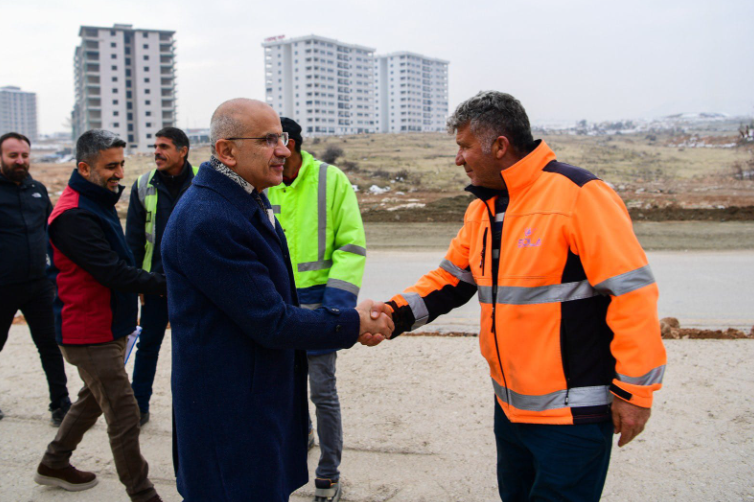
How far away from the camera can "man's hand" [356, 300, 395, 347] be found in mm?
2803

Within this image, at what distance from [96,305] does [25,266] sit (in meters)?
1.89

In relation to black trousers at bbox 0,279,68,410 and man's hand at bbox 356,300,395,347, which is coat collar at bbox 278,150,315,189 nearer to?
man's hand at bbox 356,300,395,347

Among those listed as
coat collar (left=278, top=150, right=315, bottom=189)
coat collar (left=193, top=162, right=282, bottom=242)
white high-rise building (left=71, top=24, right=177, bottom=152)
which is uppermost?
white high-rise building (left=71, top=24, right=177, bottom=152)

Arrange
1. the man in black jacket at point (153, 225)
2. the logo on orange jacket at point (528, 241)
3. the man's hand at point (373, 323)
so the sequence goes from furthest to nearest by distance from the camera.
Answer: the man in black jacket at point (153, 225), the man's hand at point (373, 323), the logo on orange jacket at point (528, 241)

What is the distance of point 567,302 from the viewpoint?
99.8 inches

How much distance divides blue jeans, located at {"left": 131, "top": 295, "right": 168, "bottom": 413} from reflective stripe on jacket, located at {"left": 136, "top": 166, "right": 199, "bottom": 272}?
0.30 m

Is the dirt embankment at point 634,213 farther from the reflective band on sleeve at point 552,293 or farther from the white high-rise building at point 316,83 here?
the white high-rise building at point 316,83

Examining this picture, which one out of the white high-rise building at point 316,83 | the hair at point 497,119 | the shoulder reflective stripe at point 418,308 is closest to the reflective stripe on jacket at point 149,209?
the shoulder reflective stripe at point 418,308

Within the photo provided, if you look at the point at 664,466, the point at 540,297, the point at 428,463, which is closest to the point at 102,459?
the point at 428,463

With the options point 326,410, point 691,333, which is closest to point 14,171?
point 326,410

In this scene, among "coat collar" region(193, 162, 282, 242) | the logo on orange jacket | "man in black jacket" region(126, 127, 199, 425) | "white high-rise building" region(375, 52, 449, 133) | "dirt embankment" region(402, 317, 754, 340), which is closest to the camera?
"coat collar" region(193, 162, 282, 242)

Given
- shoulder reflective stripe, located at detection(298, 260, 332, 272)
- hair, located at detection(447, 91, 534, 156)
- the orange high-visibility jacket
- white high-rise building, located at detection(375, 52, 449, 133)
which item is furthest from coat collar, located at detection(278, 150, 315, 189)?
white high-rise building, located at detection(375, 52, 449, 133)

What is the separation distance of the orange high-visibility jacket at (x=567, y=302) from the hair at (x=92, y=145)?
2564mm

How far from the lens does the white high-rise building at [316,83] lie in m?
136
